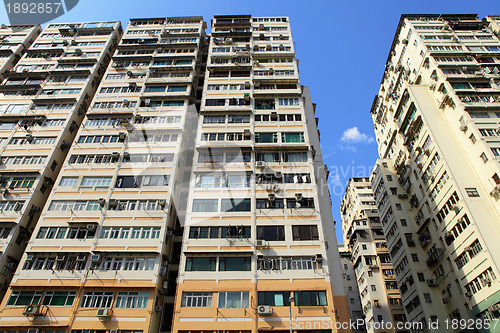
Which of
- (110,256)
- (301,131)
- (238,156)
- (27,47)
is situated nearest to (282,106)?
(301,131)

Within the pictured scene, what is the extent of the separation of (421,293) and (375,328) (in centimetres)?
1649

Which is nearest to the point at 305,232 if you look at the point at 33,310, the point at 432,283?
the point at 432,283

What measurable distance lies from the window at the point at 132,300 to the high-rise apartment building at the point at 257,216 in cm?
249

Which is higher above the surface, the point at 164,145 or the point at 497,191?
the point at 164,145

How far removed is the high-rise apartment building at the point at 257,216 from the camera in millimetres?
23141

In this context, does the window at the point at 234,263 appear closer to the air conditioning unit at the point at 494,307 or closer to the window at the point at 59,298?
the window at the point at 59,298

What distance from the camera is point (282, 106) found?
3594 centimetres

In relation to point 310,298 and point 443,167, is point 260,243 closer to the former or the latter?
point 310,298

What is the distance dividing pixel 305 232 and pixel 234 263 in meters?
6.13

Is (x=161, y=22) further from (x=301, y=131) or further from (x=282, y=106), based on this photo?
(x=301, y=131)

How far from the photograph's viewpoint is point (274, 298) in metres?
23.5

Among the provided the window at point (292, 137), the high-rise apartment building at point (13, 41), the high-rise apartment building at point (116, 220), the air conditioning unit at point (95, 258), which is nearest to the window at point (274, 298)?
the high-rise apartment building at point (116, 220)

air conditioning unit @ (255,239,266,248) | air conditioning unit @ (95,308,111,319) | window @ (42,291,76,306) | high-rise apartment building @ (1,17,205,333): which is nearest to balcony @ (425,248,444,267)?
air conditioning unit @ (255,239,266,248)

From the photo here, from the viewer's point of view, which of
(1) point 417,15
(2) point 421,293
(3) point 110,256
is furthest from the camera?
(1) point 417,15
